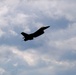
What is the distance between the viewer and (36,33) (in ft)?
245

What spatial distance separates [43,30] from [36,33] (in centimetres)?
301

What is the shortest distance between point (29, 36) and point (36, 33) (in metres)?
2.87

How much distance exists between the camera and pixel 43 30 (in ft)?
247

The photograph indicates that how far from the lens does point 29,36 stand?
7438 centimetres

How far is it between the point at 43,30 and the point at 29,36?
5.84 meters
